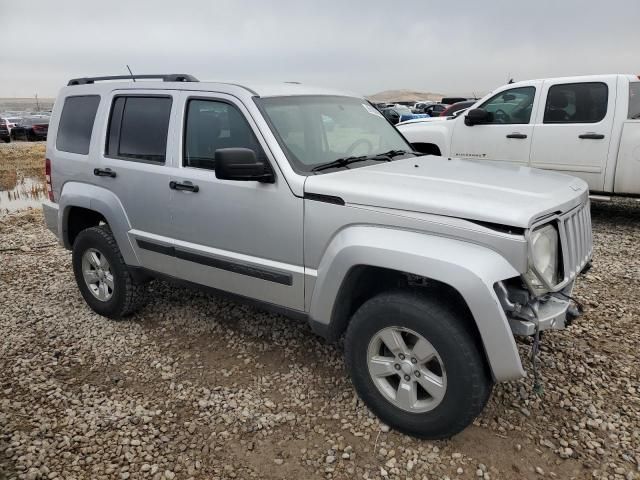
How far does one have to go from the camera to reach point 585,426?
2.91 meters

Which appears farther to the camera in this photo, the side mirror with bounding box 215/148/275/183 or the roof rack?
the roof rack

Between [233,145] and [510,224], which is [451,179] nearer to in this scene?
[510,224]

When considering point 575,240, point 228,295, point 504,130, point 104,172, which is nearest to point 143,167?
point 104,172

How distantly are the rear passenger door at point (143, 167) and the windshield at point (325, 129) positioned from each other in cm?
89

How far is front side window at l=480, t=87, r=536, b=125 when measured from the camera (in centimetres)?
729

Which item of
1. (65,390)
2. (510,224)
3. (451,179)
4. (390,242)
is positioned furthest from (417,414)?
(65,390)

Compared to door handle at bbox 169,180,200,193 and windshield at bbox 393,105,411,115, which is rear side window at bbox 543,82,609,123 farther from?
windshield at bbox 393,105,411,115

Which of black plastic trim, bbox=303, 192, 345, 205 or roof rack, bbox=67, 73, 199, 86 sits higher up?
roof rack, bbox=67, 73, 199, 86

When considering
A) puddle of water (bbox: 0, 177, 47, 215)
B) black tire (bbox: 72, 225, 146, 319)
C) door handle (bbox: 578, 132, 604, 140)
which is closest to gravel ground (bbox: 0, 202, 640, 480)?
black tire (bbox: 72, 225, 146, 319)

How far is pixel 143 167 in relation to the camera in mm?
3770

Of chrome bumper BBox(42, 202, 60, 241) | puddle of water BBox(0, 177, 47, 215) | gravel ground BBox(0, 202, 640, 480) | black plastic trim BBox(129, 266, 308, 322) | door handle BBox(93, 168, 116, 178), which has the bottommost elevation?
gravel ground BBox(0, 202, 640, 480)

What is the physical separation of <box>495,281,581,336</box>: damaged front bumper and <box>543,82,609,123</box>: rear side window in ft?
16.7

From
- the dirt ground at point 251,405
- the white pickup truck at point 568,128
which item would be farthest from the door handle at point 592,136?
the dirt ground at point 251,405

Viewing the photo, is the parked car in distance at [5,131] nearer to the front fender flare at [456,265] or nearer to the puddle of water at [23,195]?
the puddle of water at [23,195]
